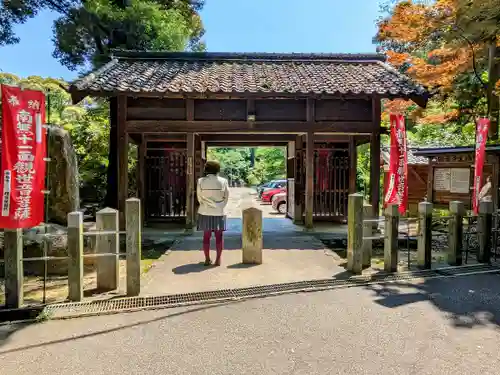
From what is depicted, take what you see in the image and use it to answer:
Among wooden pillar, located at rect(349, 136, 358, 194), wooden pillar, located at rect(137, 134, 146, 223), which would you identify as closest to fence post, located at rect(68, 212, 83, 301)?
wooden pillar, located at rect(137, 134, 146, 223)

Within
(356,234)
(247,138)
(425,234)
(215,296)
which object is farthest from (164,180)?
(425,234)

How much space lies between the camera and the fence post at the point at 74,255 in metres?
4.41

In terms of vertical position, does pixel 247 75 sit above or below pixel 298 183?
above

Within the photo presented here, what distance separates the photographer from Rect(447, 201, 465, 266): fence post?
6266 millimetres

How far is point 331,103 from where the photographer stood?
927cm

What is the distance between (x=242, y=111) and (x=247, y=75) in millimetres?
1552

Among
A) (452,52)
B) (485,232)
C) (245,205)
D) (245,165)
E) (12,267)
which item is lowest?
(12,267)

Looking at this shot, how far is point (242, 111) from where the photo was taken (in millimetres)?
9172

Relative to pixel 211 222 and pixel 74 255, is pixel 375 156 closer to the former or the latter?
pixel 211 222

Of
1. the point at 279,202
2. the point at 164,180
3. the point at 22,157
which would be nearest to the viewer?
the point at 22,157

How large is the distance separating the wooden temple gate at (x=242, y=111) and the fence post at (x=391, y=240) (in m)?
3.47

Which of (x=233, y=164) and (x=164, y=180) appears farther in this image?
(x=233, y=164)

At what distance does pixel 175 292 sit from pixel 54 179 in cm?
294

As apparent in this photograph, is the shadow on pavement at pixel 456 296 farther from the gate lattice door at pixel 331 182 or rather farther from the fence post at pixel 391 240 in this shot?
the gate lattice door at pixel 331 182
